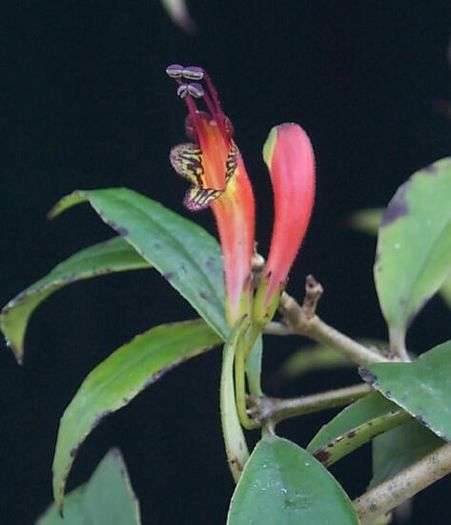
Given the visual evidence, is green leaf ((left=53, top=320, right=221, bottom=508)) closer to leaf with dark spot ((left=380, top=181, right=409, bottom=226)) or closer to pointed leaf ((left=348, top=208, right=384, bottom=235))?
leaf with dark spot ((left=380, top=181, right=409, bottom=226))

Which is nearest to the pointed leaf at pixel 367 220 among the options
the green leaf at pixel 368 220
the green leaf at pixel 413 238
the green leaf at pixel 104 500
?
the green leaf at pixel 368 220

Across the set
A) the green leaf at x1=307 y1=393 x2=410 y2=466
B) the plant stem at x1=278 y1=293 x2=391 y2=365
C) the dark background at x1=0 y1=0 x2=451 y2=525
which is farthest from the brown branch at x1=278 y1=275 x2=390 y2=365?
the dark background at x1=0 y1=0 x2=451 y2=525

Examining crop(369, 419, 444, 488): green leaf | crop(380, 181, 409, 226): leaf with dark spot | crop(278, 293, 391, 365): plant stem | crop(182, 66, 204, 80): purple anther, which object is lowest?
crop(369, 419, 444, 488): green leaf

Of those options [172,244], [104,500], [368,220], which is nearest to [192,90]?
[172,244]

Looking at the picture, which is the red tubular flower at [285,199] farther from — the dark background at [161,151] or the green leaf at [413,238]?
the dark background at [161,151]

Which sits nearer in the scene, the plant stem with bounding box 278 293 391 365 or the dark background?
the plant stem with bounding box 278 293 391 365

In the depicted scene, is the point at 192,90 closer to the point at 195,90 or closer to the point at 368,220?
the point at 195,90

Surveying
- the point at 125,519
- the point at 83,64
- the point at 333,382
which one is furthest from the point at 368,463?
the point at 125,519

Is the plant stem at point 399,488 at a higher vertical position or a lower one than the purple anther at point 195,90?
lower
